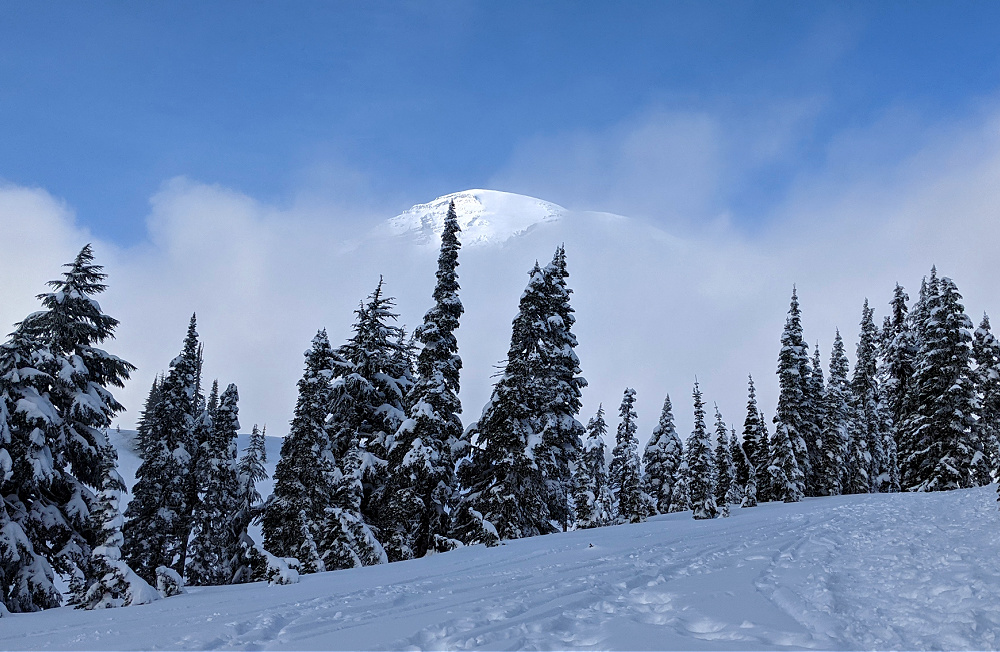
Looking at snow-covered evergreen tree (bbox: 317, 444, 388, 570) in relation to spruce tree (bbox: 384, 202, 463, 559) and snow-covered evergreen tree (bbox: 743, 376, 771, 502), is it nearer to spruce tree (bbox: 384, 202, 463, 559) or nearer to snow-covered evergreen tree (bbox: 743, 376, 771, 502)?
spruce tree (bbox: 384, 202, 463, 559)

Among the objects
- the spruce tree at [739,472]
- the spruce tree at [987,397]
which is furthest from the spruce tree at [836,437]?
the spruce tree at [987,397]

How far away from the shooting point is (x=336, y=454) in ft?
92.1

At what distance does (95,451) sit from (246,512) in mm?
12886

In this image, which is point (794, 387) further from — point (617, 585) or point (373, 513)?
point (617, 585)

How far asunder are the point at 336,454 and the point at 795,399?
3438 cm

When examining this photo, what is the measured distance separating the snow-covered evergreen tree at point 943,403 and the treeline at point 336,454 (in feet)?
0.43

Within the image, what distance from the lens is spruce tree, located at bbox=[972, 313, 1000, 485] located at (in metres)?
41.0

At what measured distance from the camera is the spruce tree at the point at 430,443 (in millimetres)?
24812

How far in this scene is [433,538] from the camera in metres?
25.3

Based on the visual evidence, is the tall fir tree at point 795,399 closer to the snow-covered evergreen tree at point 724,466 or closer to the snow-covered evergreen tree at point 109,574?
the snow-covered evergreen tree at point 724,466

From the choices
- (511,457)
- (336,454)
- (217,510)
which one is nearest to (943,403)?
(511,457)

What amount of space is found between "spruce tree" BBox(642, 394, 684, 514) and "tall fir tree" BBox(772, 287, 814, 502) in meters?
9.52

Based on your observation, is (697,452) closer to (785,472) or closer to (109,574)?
(785,472)

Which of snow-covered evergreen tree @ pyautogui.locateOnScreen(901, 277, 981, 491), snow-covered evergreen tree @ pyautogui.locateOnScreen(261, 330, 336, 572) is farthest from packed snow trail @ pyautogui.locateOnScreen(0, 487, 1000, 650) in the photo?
snow-covered evergreen tree @ pyautogui.locateOnScreen(901, 277, 981, 491)
